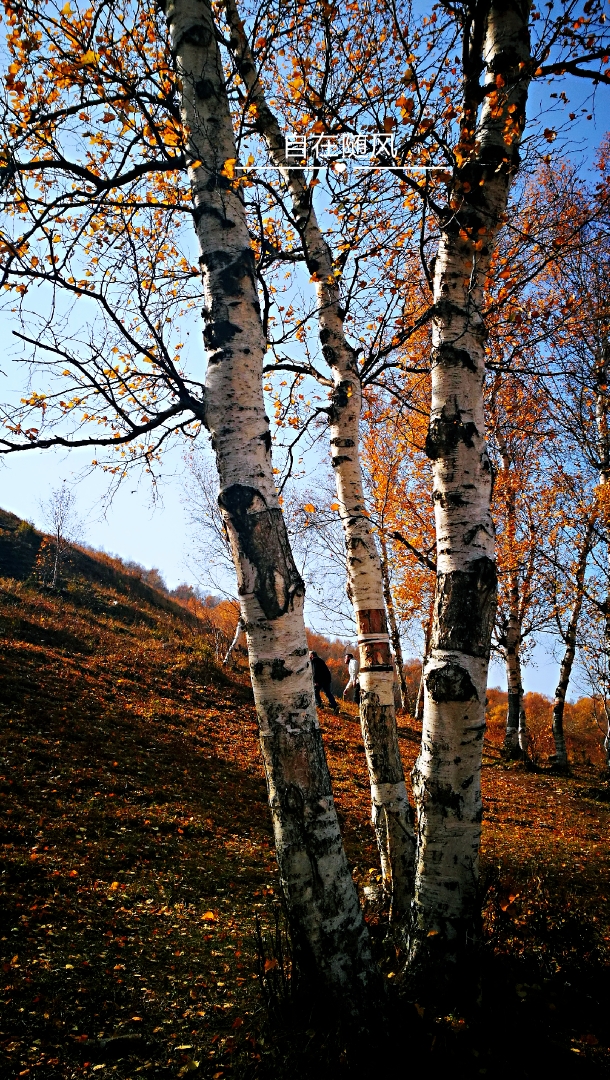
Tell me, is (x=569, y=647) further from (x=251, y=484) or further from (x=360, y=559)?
(x=251, y=484)

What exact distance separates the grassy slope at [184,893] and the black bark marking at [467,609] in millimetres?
1495

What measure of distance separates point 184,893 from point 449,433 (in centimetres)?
452

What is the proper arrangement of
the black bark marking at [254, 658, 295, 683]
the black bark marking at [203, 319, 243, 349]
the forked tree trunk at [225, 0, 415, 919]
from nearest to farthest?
the black bark marking at [254, 658, 295, 683], the black bark marking at [203, 319, 243, 349], the forked tree trunk at [225, 0, 415, 919]

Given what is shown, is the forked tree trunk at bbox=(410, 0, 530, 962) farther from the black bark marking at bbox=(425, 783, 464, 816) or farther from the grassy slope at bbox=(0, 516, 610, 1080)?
the grassy slope at bbox=(0, 516, 610, 1080)

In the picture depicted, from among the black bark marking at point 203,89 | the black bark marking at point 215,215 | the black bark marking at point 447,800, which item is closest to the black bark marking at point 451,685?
the black bark marking at point 447,800

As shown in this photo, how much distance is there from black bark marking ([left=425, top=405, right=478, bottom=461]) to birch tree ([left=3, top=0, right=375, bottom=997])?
0.98 metres

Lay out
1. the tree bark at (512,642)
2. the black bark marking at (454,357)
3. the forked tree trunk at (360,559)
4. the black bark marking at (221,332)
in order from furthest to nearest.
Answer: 1. the tree bark at (512,642)
2. the forked tree trunk at (360,559)
3. the black bark marking at (454,357)
4. the black bark marking at (221,332)

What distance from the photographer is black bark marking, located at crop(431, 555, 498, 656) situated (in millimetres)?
2688

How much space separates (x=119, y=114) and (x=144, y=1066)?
16.1 feet

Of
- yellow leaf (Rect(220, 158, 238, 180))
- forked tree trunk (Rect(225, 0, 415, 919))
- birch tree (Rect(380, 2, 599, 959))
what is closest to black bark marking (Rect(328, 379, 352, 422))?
forked tree trunk (Rect(225, 0, 415, 919))

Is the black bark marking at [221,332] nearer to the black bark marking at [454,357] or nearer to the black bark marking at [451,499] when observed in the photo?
the black bark marking at [454,357]

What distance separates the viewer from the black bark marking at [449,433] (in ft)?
9.61

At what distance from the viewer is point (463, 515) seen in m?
2.84

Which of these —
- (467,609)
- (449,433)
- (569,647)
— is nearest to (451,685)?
(467,609)
